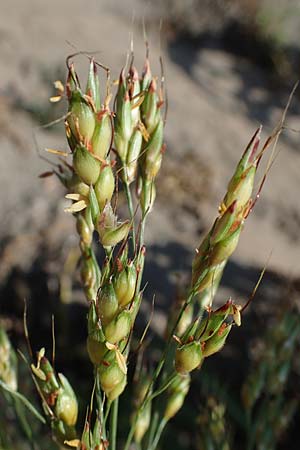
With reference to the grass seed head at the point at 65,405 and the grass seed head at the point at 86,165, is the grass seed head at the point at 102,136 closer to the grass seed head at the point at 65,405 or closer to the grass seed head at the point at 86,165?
the grass seed head at the point at 86,165

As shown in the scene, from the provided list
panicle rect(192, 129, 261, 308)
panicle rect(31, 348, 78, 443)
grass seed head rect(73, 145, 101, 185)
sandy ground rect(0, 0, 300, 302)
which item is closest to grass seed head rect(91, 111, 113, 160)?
grass seed head rect(73, 145, 101, 185)

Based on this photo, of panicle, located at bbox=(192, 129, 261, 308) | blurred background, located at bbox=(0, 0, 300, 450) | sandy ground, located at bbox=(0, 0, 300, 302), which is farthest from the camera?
sandy ground, located at bbox=(0, 0, 300, 302)

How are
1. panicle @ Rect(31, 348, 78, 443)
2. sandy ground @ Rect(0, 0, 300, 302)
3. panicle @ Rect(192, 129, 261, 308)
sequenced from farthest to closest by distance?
sandy ground @ Rect(0, 0, 300, 302)
panicle @ Rect(31, 348, 78, 443)
panicle @ Rect(192, 129, 261, 308)

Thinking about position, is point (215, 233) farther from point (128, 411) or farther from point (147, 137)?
point (128, 411)

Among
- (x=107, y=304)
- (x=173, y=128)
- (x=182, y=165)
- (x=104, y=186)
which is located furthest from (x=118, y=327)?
(x=173, y=128)

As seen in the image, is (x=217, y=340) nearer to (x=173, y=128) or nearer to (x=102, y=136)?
(x=102, y=136)

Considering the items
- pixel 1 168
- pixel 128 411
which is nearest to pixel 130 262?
pixel 128 411

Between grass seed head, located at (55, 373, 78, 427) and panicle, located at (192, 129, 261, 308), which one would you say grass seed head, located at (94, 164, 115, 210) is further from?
grass seed head, located at (55, 373, 78, 427)
